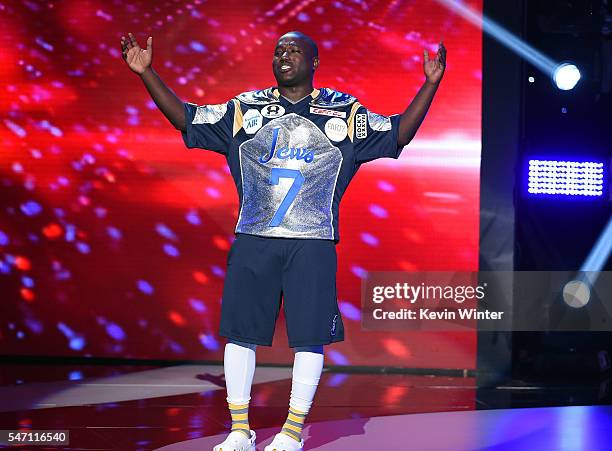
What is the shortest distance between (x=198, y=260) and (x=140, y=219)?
393mm

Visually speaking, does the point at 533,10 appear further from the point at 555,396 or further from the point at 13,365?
the point at 13,365

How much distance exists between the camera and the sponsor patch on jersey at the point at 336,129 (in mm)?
2545

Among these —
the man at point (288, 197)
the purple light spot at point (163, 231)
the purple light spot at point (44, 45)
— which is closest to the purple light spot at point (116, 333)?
the purple light spot at point (163, 231)

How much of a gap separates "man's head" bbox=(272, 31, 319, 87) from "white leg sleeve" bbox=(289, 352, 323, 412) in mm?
852

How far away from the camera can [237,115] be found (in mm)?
2582

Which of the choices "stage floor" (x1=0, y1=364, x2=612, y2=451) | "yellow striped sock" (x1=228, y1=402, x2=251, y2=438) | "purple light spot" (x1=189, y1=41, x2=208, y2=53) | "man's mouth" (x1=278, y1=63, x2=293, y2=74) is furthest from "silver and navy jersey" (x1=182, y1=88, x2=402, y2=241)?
"purple light spot" (x1=189, y1=41, x2=208, y2=53)

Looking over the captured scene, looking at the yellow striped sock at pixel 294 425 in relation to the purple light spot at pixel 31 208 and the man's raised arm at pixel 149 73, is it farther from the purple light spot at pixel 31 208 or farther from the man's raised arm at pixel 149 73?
the purple light spot at pixel 31 208

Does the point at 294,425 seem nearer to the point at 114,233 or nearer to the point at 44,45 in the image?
the point at 114,233

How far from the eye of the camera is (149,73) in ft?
8.16

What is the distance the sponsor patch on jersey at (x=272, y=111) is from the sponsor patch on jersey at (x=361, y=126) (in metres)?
0.24

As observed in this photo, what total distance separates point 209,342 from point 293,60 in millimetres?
2371

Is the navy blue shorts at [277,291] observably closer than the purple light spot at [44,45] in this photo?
Yes

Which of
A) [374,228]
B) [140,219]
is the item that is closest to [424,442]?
[374,228]

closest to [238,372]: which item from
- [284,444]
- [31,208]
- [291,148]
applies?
[284,444]
